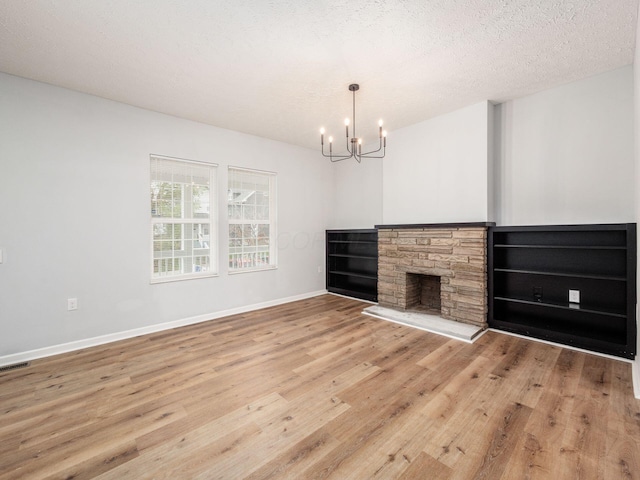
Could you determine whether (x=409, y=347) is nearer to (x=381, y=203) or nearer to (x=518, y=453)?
(x=518, y=453)

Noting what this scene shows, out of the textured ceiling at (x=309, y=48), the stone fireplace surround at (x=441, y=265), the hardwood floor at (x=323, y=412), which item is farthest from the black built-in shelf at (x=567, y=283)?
the textured ceiling at (x=309, y=48)

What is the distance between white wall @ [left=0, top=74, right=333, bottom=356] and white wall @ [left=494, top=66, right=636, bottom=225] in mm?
3830

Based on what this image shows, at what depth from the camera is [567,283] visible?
10.2 ft

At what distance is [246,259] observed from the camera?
454 cm

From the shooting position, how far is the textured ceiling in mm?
2006

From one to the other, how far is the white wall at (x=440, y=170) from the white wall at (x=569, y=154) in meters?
0.30

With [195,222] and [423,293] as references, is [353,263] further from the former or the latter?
[195,222]

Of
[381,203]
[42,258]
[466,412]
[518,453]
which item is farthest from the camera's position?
[381,203]

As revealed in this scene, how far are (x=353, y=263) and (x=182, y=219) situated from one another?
3064mm

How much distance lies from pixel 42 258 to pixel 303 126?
11.3ft

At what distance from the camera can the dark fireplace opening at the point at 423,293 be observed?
13.7ft

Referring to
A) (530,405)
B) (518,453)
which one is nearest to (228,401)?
(518,453)

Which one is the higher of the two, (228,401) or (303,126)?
(303,126)

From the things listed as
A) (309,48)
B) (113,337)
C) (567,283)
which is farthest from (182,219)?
(567,283)
